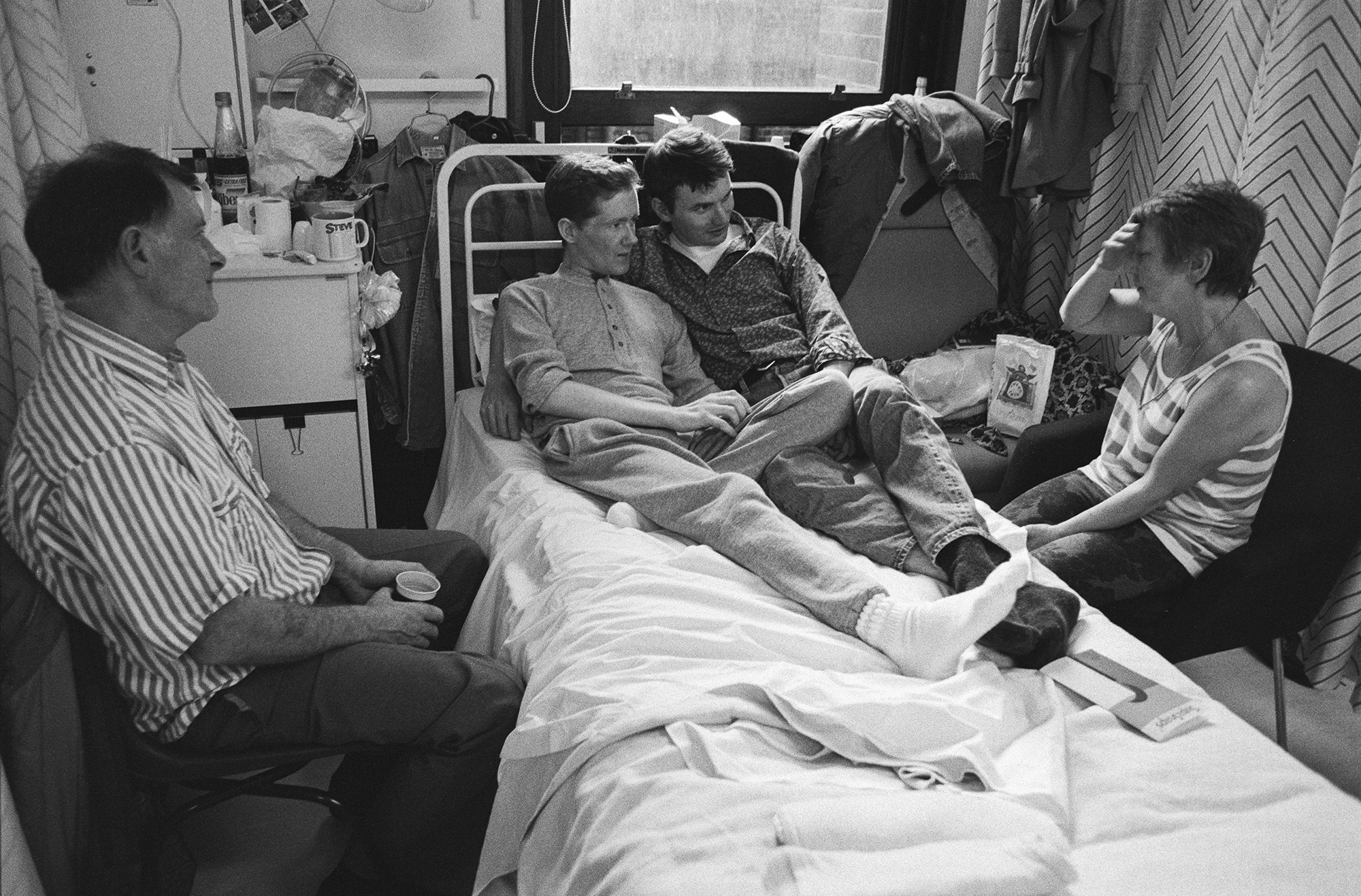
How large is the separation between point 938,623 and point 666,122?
1903mm

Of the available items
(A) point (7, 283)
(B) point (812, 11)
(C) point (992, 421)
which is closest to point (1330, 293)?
(C) point (992, 421)

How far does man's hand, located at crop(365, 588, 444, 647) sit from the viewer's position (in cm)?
166

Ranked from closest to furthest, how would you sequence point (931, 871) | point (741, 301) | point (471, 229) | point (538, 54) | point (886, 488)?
1. point (931, 871)
2. point (886, 488)
3. point (741, 301)
4. point (471, 229)
5. point (538, 54)

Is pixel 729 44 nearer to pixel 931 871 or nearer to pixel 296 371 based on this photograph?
pixel 296 371

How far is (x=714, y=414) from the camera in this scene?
2244mm

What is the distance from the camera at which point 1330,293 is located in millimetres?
2275

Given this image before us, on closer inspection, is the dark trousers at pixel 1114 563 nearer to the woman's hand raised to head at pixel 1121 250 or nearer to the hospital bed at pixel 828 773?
the hospital bed at pixel 828 773

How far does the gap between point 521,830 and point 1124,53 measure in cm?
252

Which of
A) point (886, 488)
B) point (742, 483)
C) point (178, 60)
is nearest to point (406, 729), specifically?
point (742, 483)

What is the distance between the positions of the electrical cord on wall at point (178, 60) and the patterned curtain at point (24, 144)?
519 millimetres

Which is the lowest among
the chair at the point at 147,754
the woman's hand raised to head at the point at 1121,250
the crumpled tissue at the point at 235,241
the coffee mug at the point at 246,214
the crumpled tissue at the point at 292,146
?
the chair at the point at 147,754

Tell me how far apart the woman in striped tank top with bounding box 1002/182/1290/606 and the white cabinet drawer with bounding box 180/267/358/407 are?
151cm

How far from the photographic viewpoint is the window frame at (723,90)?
3.03 m

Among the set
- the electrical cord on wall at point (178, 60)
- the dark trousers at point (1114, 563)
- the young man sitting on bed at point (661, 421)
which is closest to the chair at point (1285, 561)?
the dark trousers at point (1114, 563)
